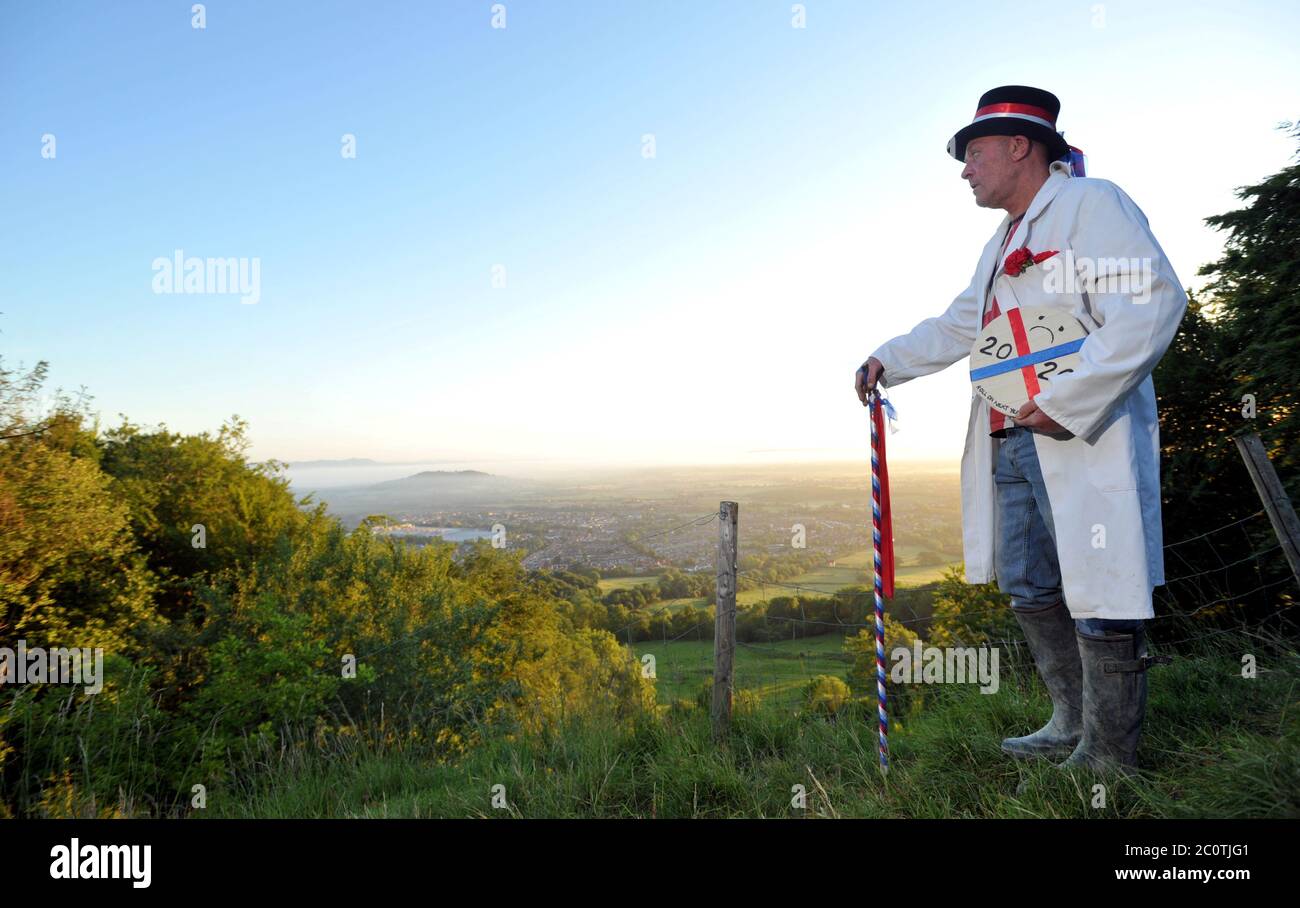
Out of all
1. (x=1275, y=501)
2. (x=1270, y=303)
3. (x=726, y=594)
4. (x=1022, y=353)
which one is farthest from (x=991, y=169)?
(x=1270, y=303)

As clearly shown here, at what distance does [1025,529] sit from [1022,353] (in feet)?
1.90

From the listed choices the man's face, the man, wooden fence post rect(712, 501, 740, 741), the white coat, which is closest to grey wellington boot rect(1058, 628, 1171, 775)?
the man

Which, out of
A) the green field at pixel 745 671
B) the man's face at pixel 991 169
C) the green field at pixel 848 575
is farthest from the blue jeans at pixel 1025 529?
the green field at pixel 848 575

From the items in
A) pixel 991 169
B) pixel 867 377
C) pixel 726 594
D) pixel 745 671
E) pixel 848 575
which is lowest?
pixel 848 575

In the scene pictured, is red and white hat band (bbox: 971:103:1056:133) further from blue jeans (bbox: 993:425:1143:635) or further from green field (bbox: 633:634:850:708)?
green field (bbox: 633:634:850:708)

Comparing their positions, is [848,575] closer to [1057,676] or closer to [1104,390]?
[1057,676]

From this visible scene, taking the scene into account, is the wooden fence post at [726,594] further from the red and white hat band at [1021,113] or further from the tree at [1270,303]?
the tree at [1270,303]

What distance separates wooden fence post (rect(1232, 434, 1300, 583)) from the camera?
379cm

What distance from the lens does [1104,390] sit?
6.24 ft

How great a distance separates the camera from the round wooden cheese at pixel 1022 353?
208 centimetres

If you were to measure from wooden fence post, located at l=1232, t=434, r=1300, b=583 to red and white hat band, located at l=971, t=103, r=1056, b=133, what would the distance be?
108 inches

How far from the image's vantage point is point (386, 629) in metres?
20.3

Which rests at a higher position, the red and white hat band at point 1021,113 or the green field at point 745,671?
the red and white hat band at point 1021,113

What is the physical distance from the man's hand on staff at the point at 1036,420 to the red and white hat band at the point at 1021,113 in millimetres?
979
